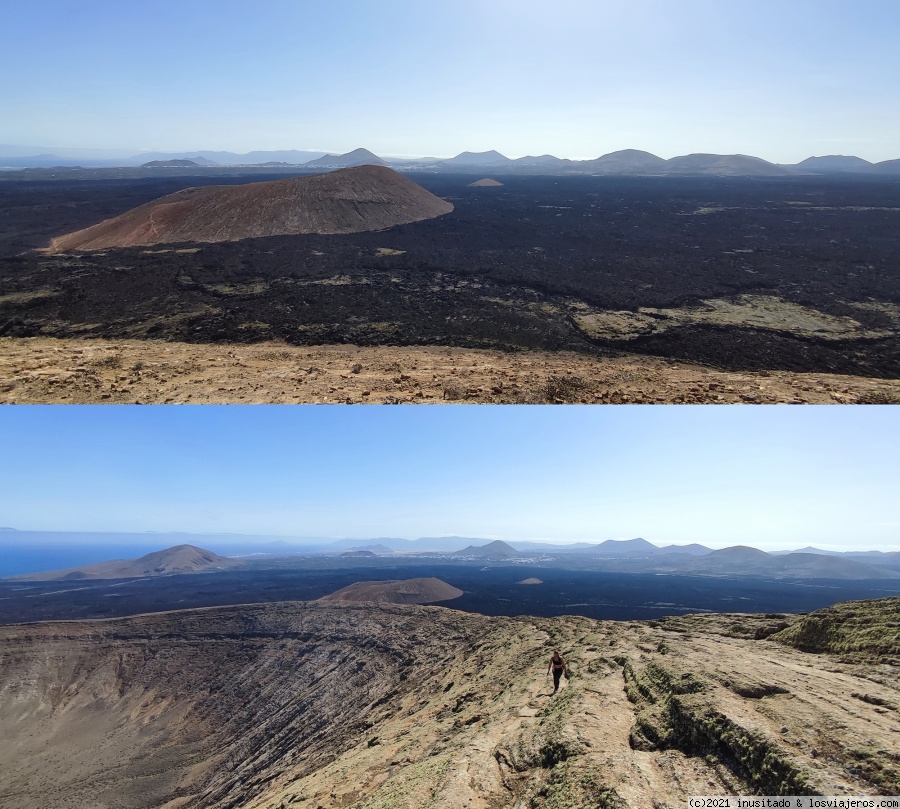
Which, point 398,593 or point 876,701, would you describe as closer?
point 876,701

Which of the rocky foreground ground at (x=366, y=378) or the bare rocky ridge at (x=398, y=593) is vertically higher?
the rocky foreground ground at (x=366, y=378)

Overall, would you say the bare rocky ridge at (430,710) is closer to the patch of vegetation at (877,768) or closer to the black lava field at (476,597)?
the patch of vegetation at (877,768)

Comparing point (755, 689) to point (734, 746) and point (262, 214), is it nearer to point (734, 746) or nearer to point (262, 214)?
point (734, 746)

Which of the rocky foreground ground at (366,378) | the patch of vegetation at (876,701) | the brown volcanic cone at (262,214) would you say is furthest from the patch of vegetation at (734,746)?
the brown volcanic cone at (262,214)

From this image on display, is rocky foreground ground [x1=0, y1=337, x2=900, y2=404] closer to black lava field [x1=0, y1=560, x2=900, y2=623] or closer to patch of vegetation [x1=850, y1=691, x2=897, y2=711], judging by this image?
patch of vegetation [x1=850, y1=691, x2=897, y2=711]

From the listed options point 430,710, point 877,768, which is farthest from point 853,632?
point 430,710

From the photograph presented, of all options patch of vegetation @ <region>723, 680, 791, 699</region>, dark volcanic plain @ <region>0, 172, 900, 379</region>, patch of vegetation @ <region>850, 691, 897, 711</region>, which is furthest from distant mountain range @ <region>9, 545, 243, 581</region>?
patch of vegetation @ <region>850, 691, 897, 711</region>
